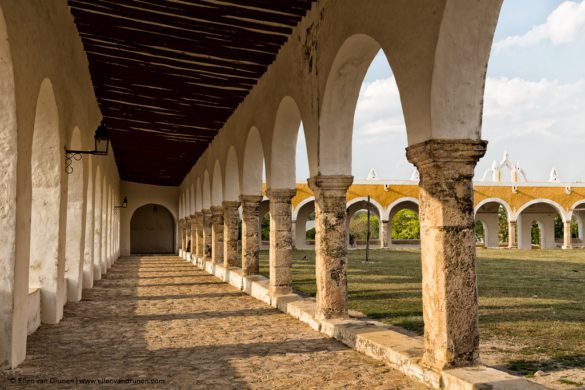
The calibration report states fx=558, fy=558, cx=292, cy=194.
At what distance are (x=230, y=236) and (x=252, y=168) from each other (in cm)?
255

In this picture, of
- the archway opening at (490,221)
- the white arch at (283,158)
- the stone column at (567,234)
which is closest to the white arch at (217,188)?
the white arch at (283,158)

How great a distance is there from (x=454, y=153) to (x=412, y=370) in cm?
174

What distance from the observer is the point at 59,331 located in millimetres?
6559

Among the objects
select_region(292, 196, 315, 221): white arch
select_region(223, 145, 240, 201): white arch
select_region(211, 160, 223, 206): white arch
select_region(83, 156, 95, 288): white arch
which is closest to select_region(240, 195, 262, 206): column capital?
select_region(223, 145, 240, 201): white arch

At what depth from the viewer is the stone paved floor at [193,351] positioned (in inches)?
175

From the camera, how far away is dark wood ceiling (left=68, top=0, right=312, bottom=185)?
726cm

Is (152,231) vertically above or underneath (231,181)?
underneath

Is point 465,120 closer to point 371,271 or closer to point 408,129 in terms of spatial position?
point 408,129

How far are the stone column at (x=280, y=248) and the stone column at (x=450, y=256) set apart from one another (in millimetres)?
4654

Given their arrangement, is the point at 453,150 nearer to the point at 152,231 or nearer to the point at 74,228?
the point at 74,228

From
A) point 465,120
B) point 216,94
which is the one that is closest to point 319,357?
point 465,120

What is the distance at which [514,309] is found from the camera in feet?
27.4

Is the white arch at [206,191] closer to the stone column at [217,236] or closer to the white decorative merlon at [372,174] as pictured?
the stone column at [217,236]

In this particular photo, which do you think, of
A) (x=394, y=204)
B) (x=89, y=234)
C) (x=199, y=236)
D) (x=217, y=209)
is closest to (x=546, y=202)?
(x=394, y=204)
